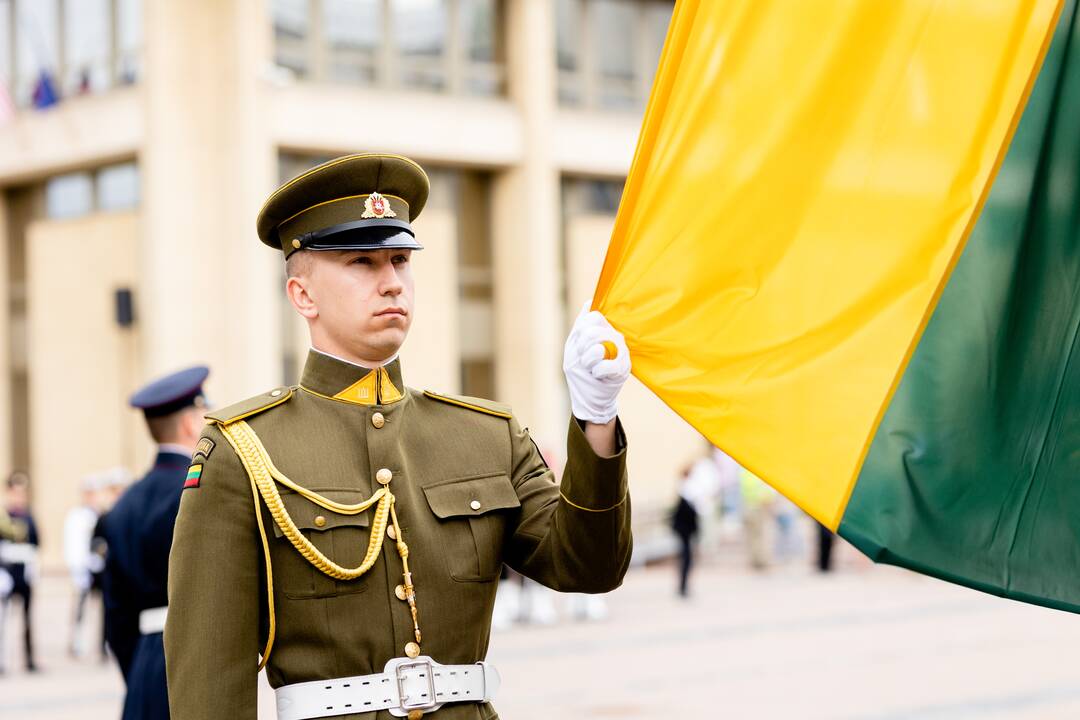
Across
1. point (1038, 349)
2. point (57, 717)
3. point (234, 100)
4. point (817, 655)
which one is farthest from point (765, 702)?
point (234, 100)

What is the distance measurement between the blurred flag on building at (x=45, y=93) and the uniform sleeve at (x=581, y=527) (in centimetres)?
2316

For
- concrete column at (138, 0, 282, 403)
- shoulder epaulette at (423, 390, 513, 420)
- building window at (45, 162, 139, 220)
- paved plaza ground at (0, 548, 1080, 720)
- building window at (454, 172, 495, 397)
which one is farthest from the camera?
building window at (454, 172, 495, 397)

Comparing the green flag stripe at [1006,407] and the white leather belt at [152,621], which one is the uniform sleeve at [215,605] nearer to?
the green flag stripe at [1006,407]

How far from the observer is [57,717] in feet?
36.0

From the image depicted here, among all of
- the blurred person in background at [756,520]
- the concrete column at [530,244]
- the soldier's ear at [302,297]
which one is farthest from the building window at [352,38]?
the soldier's ear at [302,297]

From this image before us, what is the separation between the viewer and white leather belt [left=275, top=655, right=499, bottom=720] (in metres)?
2.87

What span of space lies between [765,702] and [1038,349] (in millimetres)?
7838

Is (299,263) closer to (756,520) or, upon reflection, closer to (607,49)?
(756,520)

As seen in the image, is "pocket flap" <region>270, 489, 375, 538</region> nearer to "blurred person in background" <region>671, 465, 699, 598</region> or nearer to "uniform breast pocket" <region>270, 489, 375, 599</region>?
"uniform breast pocket" <region>270, 489, 375, 599</region>

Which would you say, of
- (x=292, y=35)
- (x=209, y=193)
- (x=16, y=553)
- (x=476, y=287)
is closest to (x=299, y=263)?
(x=16, y=553)

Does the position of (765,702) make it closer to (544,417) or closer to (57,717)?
(57,717)

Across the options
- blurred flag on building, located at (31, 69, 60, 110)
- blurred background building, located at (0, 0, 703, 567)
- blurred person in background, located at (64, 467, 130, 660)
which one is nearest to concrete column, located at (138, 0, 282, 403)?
blurred background building, located at (0, 0, 703, 567)

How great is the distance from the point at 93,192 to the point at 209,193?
285cm

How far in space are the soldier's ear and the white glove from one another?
0.54 meters
